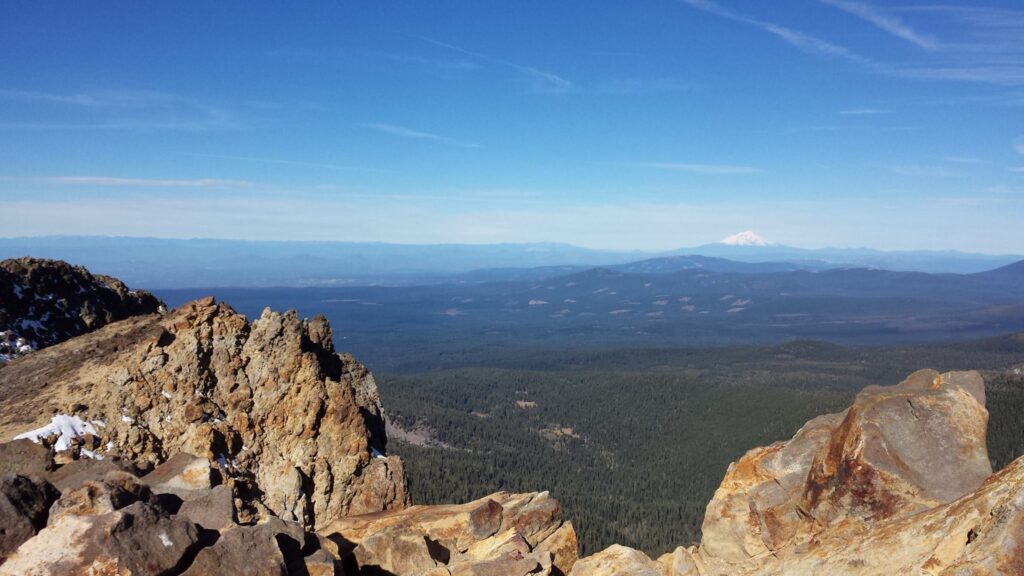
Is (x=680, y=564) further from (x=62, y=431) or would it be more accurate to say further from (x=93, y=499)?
(x=62, y=431)

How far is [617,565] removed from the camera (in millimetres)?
20156

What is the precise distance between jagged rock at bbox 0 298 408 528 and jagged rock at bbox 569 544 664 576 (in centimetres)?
944

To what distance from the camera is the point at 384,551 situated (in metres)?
19.4

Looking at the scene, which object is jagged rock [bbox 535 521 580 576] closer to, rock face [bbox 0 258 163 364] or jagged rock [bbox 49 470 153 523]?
jagged rock [bbox 49 470 153 523]

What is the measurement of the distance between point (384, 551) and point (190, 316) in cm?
1678

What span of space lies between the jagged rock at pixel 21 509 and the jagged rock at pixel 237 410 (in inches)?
331

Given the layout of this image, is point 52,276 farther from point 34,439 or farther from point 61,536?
point 61,536

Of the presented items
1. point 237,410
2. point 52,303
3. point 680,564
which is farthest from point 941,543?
point 52,303

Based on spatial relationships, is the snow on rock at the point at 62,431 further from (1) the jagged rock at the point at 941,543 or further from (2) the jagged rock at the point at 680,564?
(1) the jagged rock at the point at 941,543

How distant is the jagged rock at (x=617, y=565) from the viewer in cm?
1966

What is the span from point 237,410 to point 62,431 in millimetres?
6521

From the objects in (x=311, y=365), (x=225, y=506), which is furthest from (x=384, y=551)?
(x=311, y=365)

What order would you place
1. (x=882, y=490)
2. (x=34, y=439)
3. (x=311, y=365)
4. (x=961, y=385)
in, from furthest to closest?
1. (x=311, y=365)
2. (x=34, y=439)
3. (x=961, y=385)
4. (x=882, y=490)

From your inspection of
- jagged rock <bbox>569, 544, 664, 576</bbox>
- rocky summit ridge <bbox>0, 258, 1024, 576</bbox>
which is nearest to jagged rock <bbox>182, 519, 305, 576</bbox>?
rocky summit ridge <bbox>0, 258, 1024, 576</bbox>
